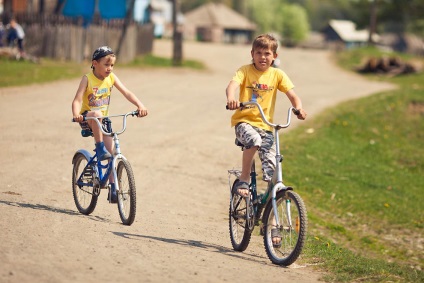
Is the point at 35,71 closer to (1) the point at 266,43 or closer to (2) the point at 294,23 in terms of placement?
Answer: (1) the point at 266,43

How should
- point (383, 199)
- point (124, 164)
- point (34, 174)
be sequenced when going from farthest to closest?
1. point (383, 199)
2. point (34, 174)
3. point (124, 164)

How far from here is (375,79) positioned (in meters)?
36.3

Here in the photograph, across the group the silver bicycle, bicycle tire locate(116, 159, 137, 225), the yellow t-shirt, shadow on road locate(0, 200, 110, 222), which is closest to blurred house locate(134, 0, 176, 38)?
shadow on road locate(0, 200, 110, 222)

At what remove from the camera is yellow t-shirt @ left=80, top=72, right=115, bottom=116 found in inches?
361

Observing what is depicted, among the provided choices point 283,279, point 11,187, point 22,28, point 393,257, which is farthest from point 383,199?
point 22,28

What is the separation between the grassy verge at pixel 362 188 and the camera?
9.59 m

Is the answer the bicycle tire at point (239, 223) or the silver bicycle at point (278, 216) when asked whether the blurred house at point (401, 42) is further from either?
the silver bicycle at point (278, 216)

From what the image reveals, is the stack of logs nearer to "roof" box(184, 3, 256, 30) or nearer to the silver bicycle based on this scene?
the silver bicycle

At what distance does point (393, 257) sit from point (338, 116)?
10.2 metres

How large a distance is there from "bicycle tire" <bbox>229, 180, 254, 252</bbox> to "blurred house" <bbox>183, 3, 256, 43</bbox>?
8972 cm

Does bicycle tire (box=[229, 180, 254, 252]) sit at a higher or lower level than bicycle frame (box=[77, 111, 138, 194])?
lower

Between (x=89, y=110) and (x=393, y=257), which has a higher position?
(x=89, y=110)

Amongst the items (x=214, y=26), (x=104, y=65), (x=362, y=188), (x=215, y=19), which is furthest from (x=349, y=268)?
(x=215, y=19)

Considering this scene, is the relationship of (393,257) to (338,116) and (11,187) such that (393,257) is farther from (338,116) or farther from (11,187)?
(338,116)
